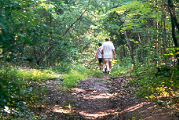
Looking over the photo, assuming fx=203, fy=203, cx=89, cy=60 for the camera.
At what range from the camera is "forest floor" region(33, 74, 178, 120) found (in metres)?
4.81

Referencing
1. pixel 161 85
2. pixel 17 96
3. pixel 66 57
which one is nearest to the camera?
pixel 17 96

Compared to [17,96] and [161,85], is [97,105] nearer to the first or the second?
[161,85]

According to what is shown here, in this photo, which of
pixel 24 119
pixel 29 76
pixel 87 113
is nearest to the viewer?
pixel 24 119

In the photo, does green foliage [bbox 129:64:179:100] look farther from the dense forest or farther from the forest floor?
the forest floor

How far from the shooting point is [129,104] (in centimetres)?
584

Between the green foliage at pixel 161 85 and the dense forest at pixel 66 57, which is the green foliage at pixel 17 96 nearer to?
the dense forest at pixel 66 57

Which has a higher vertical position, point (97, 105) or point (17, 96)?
point (17, 96)

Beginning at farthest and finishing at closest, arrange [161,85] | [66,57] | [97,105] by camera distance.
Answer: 1. [66,57]
2. [97,105]
3. [161,85]

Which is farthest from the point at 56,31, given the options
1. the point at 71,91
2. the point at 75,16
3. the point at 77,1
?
the point at 71,91

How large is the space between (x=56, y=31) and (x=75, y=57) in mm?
2412

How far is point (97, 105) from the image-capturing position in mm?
6195

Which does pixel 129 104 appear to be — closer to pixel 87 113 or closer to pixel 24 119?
pixel 87 113

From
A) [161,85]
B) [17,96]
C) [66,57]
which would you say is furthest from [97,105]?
[66,57]

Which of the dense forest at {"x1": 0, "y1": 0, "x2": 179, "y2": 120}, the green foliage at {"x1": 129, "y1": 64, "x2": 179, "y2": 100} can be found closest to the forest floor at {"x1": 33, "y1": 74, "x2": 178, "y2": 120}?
the dense forest at {"x1": 0, "y1": 0, "x2": 179, "y2": 120}
